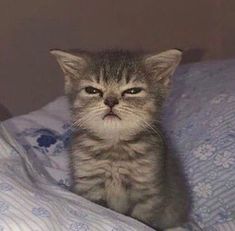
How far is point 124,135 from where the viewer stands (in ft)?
4.57

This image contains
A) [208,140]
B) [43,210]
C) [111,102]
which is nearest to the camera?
[43,210]

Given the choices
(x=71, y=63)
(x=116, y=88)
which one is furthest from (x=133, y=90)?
(x=71, y=63)

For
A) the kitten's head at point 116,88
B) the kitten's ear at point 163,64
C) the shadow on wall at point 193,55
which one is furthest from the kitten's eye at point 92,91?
the shadow on wall at point 193,55

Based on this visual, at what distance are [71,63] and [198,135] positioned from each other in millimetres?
421

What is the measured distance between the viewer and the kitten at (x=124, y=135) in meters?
1.35

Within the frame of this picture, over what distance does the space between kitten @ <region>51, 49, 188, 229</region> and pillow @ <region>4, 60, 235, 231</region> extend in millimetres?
104

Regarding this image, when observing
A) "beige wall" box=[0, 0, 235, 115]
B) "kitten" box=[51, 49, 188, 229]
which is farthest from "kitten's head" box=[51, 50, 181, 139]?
"beige wall" box=[0, 0, 235, 115]

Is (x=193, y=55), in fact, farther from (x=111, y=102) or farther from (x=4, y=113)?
(x=111, y=102)

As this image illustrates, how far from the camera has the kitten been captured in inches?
53.0

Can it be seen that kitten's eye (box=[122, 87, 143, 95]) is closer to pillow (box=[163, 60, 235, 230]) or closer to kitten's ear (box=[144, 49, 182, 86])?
kitten's ear (box=[144, 49, 182, 86])

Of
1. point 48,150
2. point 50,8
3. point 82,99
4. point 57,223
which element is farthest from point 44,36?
point 57,223

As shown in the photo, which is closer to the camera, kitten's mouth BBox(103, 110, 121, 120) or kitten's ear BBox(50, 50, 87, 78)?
kitten's mouth BBox(103, 110, 121, 120)

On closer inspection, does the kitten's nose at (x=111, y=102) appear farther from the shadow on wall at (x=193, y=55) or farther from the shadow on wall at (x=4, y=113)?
the shadow on wall at (x=193, y=55)

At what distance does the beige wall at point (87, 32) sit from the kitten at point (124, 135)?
0.62 meters
